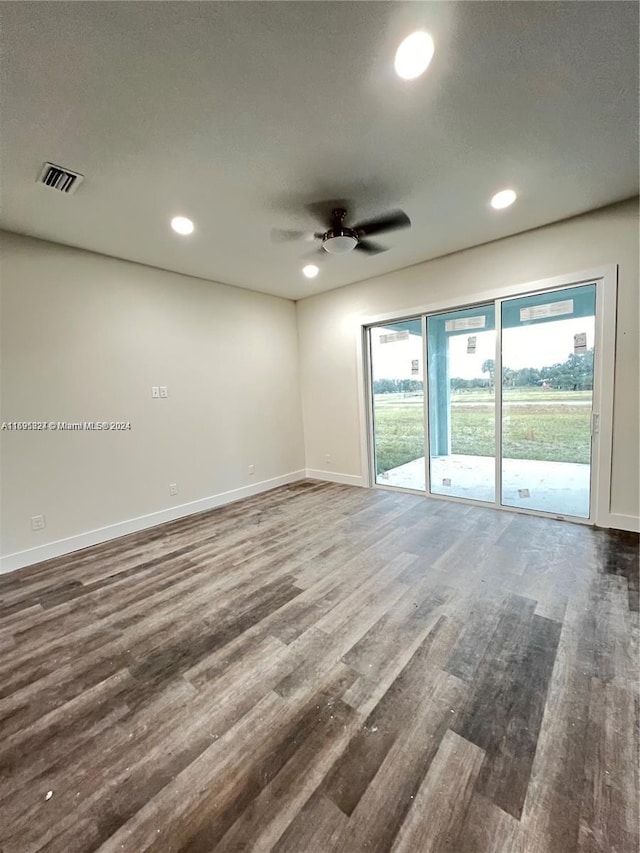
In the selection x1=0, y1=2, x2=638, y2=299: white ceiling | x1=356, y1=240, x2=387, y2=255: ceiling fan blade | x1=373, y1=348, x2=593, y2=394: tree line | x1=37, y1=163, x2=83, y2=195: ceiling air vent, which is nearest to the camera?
x1=0, y1=2, x2=638, y2=299: white ceiling

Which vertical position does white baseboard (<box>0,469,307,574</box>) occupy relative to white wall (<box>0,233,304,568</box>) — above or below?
below

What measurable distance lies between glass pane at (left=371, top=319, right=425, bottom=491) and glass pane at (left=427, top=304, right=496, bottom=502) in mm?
176

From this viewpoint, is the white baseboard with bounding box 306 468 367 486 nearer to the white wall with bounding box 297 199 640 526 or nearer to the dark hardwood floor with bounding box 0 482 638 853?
the white wall with bounding box 297 199 640 526

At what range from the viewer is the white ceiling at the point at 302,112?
1.36 metres

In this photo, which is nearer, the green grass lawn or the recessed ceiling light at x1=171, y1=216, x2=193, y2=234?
the recessed ceiling light at x1=171, y1=216, x2=193, y2=234

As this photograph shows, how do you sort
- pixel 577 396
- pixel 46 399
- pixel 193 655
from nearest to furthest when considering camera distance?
pixel 193 655 → pixel 46 399 → pixel 577 396

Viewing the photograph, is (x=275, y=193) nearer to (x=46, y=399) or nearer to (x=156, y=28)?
(x=156, y=28)

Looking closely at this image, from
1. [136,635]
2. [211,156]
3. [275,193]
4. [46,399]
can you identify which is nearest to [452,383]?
[275,193]

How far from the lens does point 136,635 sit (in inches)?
79.7

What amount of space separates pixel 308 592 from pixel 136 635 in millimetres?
1059

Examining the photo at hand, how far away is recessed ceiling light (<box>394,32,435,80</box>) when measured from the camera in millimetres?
1443

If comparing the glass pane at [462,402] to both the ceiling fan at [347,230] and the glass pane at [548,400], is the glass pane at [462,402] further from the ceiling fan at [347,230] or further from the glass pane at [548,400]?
the ceiling fan at [347,230]

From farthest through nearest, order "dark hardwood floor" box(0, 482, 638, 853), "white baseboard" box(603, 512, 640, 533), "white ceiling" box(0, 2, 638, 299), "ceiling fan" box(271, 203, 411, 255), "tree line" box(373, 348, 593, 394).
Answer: "tree line" box(373, 348, 593, 394), "white baseboard" box(603, 512, 640, 533), "ceiling fan" box(271, 203, 411, 255), "white ceiling" box(0, 2, 638, 299), "dark hardwood floor" box(0, 482, 638, 853)

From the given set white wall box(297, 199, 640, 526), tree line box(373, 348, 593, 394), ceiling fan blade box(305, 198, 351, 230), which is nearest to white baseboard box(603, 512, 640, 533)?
white wall box(297, 199, 640, 526)
